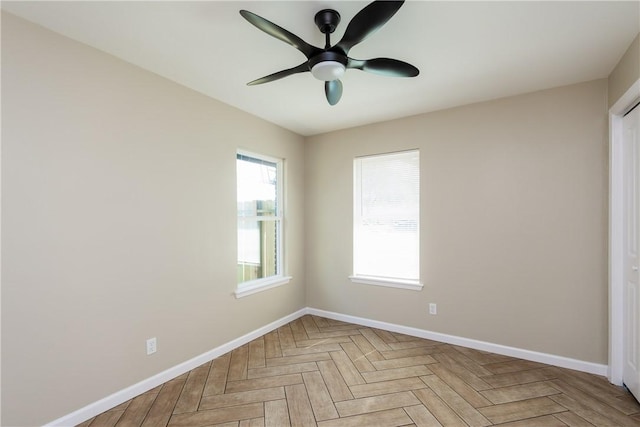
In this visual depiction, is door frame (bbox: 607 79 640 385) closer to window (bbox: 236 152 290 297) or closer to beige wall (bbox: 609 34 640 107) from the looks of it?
beige wall (bbox: 609 34 640 107)

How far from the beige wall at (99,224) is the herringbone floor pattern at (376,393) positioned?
1.18ft

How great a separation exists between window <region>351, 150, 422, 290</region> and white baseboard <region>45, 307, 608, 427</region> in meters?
0.51

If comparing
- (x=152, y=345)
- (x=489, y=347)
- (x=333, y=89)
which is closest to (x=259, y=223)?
(x=152, y=345)

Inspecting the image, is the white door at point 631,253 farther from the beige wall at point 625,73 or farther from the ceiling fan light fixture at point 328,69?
the ceiling fan light fixture at point 328,69

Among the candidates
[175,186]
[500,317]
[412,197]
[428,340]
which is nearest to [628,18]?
[412,197]

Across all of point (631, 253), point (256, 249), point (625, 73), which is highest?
point (625, 73)

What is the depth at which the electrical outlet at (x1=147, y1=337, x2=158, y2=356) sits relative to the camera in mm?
2382

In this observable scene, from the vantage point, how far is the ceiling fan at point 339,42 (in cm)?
141

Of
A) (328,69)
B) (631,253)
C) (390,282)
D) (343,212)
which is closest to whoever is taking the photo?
(328,69)

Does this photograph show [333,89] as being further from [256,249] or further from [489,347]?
[489,347]

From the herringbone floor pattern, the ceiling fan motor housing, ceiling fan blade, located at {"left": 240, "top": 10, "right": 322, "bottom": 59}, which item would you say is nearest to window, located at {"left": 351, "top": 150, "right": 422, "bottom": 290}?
the herringbone floor pattern

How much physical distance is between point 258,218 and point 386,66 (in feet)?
7.44

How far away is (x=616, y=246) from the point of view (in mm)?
2396

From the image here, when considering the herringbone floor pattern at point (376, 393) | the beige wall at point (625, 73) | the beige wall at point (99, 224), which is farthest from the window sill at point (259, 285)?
the beige wall at point (625, 73)
